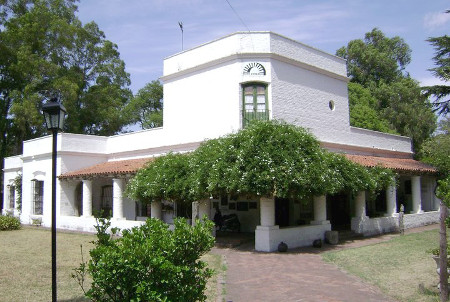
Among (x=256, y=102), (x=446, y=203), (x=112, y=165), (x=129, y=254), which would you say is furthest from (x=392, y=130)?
(x=129, y=254)

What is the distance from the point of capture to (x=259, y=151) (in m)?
12.7

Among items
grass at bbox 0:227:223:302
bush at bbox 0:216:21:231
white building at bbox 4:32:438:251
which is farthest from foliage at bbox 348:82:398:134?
bush at bbox 0:216:21:231

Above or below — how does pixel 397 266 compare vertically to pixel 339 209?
below

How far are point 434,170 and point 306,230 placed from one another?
9.89 m

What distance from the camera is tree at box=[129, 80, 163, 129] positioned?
117 feet

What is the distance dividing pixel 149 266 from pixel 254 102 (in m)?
11.7

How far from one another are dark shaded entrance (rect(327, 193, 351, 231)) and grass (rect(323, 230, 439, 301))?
14.5 ft

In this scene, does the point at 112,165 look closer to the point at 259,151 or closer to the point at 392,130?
the point at 259,151

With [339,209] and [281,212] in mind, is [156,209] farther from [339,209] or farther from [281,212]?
[339,209]

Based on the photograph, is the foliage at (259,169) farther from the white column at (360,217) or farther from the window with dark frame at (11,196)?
the window with dark frame at (11,196)

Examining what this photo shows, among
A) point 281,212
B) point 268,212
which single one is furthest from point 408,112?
point 268,212

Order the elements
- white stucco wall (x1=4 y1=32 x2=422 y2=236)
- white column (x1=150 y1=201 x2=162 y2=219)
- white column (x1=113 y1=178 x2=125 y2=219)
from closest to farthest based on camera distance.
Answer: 1. white stucco wall (x1=4 y1=32 x2=422 y2=236)
2. white column (x1=150 y1=201 x2=162 y2=219)
3. white column (x1=113 y1=178 x2=125 y2=219)

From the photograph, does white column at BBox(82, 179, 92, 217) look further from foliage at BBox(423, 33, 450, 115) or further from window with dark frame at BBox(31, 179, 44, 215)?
foliage at BBox(423, 33, 450, 115)

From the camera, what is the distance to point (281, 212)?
726 inches
